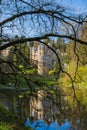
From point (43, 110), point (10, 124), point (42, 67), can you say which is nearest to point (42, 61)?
point (42, 67)

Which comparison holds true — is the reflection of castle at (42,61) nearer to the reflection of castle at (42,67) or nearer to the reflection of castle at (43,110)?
the reflection of castle at (42,67)

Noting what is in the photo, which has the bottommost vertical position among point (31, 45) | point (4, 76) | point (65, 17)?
point (4, 76)

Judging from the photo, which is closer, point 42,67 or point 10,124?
point 42,67

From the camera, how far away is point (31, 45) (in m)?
9.84

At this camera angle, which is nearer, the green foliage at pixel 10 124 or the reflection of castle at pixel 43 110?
the reflection of castle at pixel 43 110

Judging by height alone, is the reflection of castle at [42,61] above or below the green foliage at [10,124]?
above

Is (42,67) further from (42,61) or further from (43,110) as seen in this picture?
(43,110)

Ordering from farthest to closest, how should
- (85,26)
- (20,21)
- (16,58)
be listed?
(16,58)
(20,21)
(85,26)

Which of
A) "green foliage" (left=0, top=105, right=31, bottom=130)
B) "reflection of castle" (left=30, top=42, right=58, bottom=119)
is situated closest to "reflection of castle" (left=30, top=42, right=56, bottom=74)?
"reflection of castle" (left=30, top=42, right=58, bottom=119)

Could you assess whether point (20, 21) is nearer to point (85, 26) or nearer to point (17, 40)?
point (17, 40)

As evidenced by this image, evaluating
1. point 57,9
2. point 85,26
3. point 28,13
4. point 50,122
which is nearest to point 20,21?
point 28,13

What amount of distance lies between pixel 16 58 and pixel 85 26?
90.6 inches

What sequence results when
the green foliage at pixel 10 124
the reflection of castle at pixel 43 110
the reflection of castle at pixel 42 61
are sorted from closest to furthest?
1. the reflection of castle at pixel 42 61
2. the reflection of castle at pixel 43 110
3. the green foliage at pixel 10 124

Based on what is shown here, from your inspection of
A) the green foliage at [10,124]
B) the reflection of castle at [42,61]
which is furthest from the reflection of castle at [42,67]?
the green foliage at [10,124]
